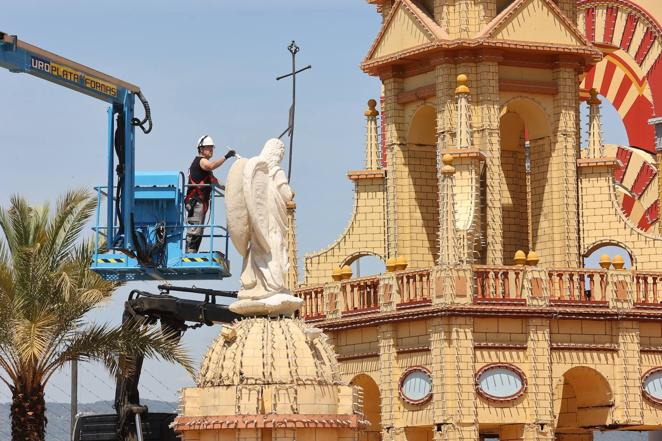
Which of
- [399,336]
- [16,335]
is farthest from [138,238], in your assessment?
[399,336]

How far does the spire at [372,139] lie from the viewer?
5462 cm

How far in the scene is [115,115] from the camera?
147 ft

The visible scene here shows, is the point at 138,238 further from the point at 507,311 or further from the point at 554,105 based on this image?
the point at 554,105

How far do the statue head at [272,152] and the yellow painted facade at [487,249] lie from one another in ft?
48.3

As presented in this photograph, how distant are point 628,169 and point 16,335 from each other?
79.6 ft

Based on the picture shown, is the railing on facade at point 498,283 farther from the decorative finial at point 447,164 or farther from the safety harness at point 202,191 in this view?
the safety harness at point 202,191

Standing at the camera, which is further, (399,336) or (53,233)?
(399,336)

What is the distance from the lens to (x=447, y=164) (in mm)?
48250

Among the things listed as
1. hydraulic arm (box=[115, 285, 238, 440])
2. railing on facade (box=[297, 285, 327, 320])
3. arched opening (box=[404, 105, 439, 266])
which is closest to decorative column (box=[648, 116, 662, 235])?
arched opening (box=[404, 105, 439, 266])

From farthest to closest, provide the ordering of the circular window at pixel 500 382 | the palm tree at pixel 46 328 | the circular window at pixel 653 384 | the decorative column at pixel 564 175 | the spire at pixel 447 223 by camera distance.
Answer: the decorative column at pixel 564 175
the circular window at pixel 653 384
the spire at pixel 447 223
the circular window at pixel 500 382
the palm tree at pixel 46 328

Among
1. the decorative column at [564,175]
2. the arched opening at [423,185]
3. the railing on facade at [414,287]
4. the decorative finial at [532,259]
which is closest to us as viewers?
the railing on facade at [414,287]

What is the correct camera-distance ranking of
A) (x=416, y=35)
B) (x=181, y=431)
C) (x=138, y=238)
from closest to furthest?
(x=181, y=431) < (x=138, y=238) < (x=416, y=35)

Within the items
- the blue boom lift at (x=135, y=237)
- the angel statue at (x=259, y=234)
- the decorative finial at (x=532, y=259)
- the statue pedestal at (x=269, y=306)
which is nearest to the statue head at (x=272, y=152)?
the angel statue at (x=259, y=234)

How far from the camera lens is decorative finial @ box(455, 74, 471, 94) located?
49.7m
